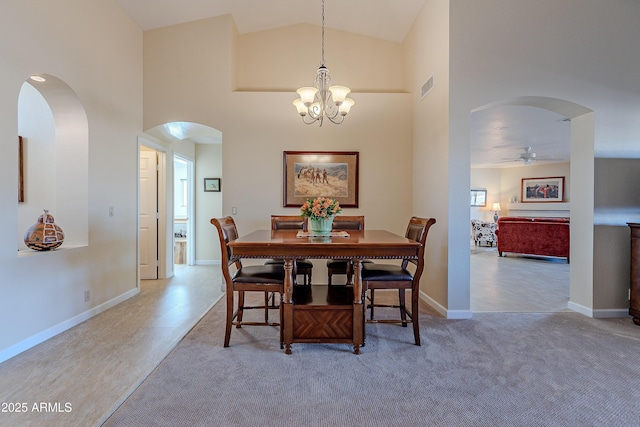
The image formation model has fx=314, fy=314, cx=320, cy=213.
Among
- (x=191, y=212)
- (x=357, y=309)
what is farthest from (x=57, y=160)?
(x=357, y=309)

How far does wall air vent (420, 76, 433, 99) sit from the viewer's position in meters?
3.70

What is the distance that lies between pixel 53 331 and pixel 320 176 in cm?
330

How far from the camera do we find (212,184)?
6.18 metres

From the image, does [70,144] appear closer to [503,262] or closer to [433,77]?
[433,77]

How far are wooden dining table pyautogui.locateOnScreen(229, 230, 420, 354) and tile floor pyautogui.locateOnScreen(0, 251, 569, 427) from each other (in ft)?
3.36

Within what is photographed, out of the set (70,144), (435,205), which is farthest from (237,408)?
(70,144)

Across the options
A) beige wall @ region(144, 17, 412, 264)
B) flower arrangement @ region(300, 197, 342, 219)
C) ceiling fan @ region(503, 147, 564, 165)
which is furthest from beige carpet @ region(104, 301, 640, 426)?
ceiling fan @ region(503, 147, 564, 165)

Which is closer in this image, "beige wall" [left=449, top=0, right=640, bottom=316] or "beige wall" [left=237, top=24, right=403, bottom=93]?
"beige wall" [left=449, top=0, right=640, bottom=316]

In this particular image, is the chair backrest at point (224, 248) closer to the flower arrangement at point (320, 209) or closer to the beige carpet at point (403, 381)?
the beige carpet at point (403, 381)

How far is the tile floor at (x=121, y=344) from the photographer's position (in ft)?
6.04

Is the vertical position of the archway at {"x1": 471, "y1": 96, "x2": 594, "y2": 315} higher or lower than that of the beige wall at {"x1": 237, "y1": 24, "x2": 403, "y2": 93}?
lower

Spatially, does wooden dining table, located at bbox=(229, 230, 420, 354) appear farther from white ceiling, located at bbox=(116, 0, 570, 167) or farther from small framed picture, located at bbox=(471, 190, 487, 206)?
small framed picture, located at bbox=(471, 190, 487, 206)

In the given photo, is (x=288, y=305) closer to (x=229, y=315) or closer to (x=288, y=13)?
(x=229, y=315)

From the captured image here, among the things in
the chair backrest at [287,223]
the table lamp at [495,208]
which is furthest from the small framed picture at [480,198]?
the chair backrest at [287,223]
